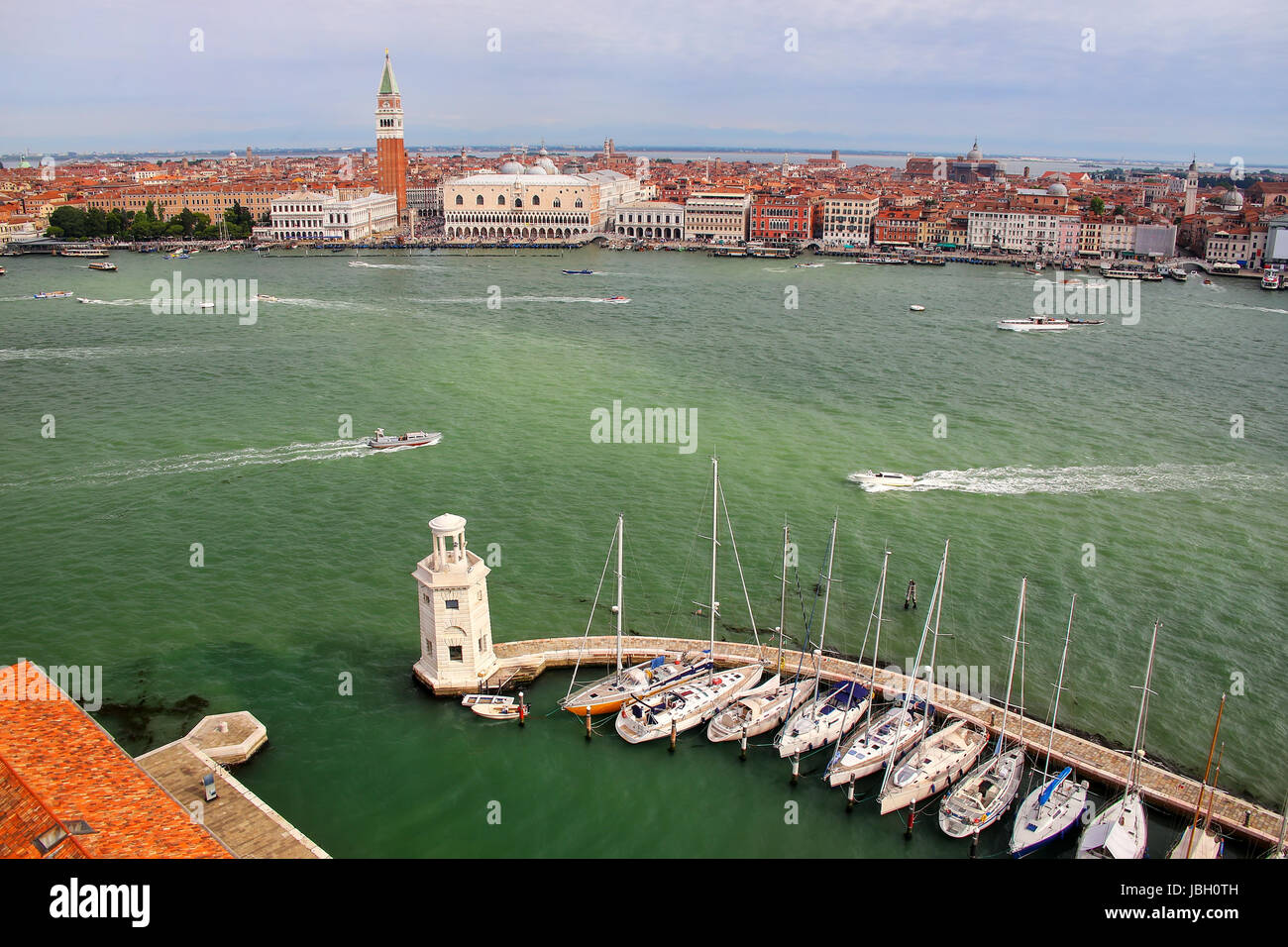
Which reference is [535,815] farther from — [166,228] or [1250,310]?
[166,228]

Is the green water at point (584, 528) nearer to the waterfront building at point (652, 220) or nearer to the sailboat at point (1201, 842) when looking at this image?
the sailboat at point (1201, 842)

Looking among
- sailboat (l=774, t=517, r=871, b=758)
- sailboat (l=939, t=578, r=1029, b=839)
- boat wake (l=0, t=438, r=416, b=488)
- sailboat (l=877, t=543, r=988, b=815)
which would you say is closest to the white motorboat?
sailboat (l=774, t=517, r=871, b=758)

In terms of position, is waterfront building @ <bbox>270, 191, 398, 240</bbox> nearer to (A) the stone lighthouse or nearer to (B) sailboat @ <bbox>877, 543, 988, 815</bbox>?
(A) the stone lighthouse

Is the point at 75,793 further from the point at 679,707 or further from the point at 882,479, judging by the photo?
the point at 882,479

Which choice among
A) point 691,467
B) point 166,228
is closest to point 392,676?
point 691,467

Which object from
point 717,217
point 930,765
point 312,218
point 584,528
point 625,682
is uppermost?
point 717,217

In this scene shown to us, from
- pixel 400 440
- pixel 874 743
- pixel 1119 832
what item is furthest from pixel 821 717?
pixel 400 440
